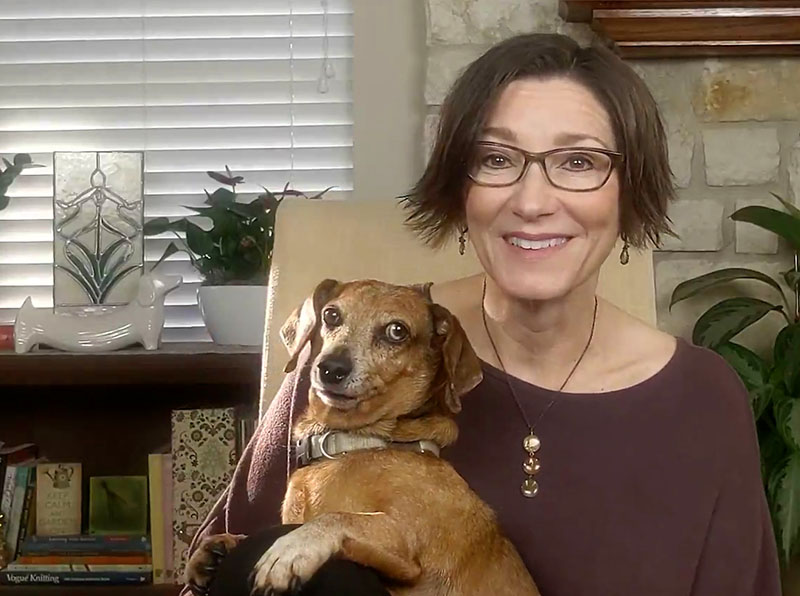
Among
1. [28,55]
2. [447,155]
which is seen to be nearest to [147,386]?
[28,55]

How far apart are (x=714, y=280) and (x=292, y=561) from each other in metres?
1.36

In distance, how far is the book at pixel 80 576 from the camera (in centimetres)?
212

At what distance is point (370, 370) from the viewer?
1078 mm

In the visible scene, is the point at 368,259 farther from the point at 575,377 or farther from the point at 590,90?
the point at 590,90

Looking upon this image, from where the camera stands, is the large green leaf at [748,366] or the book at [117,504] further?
the book at [117,504]

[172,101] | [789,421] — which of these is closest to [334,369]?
[789,421]

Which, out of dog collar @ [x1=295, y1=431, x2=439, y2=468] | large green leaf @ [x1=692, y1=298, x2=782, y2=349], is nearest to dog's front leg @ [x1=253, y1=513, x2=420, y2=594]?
dog collar @ [x1=295, y1=431, x2=439, y2=468]

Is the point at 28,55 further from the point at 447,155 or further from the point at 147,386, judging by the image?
the point at 447,155

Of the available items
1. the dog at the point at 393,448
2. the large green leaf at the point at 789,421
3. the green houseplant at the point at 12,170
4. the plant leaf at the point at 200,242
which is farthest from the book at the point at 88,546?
the large green leaf at the point at 789,421

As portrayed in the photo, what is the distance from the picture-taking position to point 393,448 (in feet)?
3.51

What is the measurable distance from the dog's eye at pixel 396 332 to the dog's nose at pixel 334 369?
56mm

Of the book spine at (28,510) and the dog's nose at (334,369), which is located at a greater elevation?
the dog's nose at (334,369)

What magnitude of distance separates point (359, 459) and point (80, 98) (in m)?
1.70

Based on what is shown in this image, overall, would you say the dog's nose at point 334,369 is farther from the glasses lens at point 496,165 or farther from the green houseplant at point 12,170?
the green houseplant at point 12,170
